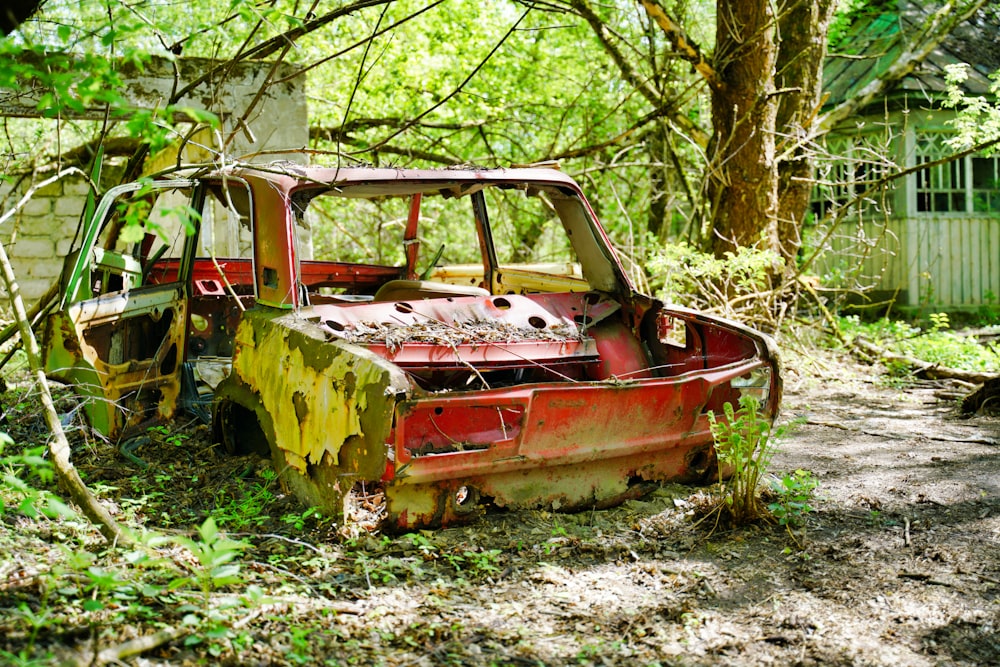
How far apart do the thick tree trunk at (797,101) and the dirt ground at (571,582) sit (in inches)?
174

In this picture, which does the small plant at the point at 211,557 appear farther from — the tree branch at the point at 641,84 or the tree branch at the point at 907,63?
the tree branch at the point at 907,63

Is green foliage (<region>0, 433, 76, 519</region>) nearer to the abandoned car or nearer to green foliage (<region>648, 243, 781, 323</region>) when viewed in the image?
the abandoned car

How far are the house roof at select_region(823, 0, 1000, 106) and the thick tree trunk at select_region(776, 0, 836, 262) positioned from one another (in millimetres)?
5026

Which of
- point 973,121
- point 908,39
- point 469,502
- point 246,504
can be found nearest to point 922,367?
point 973,121

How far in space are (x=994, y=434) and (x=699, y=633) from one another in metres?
3.96

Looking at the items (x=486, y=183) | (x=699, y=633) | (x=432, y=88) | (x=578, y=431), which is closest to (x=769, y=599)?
(x=699, y=633)

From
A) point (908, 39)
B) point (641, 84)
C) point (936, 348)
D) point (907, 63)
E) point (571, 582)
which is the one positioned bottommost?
point (571, 582)

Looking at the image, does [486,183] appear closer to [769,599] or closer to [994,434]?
[769,599]

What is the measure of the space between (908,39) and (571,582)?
12369mm

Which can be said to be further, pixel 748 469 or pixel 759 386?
pixel 759 386

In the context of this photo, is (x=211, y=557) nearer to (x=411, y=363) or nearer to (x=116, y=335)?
(x=411, y=363)

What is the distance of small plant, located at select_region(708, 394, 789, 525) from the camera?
13.0 feet

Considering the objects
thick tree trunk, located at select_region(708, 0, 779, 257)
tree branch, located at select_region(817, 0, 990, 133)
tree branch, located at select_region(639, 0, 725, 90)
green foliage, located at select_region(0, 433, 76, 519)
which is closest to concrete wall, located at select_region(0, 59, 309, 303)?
tree branch, located at select_region(639, 0, 725, 90)

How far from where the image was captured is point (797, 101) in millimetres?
8875
